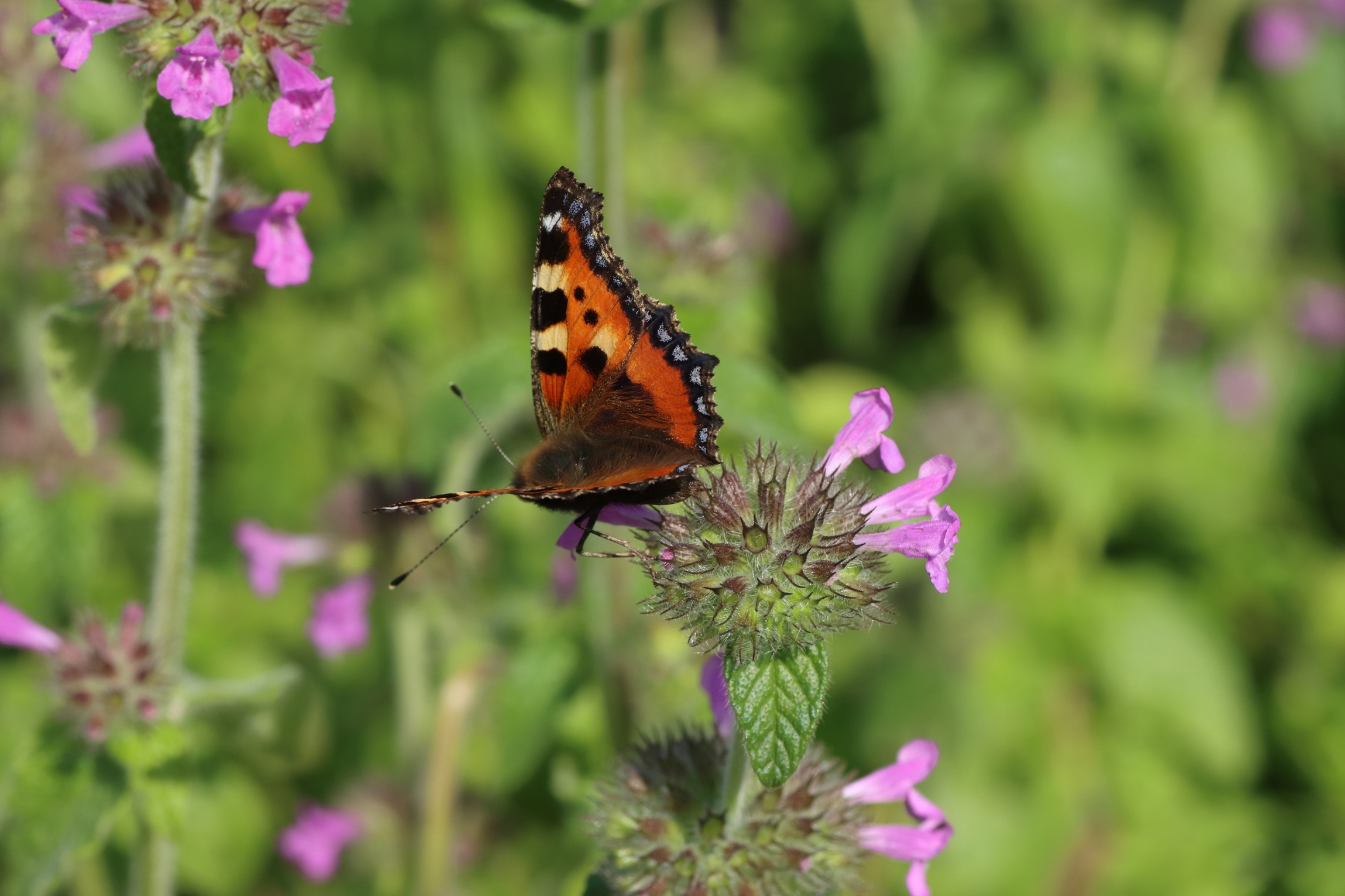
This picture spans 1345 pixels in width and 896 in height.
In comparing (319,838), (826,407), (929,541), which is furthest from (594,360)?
(826,407)

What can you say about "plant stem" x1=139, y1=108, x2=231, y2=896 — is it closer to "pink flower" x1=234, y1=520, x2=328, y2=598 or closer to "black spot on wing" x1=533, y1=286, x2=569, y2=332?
"black spot on wing" x1=533, y1=286, x2=569, y2=332

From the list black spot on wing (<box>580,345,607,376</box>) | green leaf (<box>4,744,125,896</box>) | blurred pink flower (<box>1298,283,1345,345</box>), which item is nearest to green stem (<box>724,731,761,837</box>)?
black spot on wing (<box>580,345,607,376</box>)

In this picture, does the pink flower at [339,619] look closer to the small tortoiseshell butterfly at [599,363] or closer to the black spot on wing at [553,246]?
the small tortoiseshell butterfly at [599,363]

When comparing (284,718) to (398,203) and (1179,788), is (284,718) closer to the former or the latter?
(398,203)

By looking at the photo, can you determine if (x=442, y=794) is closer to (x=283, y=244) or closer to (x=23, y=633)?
(x=23, y=633)

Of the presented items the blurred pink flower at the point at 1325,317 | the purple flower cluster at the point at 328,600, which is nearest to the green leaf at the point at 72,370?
the purple flower cluster at the point at 328,600
